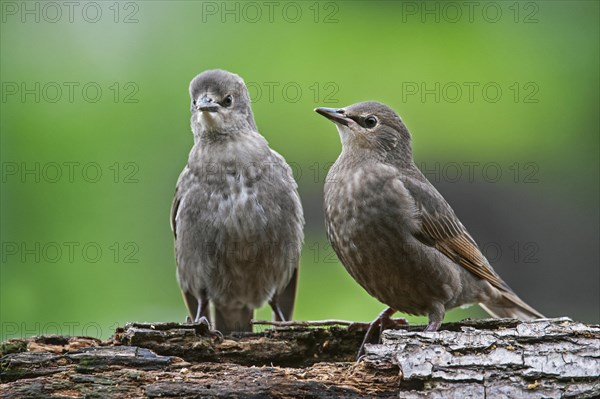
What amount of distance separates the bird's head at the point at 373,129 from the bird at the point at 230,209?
2.66ft

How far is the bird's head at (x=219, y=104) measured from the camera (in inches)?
279

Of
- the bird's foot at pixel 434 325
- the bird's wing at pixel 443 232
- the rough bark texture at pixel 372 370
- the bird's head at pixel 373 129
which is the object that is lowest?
the rough bark texture at pixel 372 370

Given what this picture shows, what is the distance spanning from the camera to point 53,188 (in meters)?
7.02

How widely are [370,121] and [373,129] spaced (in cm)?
7

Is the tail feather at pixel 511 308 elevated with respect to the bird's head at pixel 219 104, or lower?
lower

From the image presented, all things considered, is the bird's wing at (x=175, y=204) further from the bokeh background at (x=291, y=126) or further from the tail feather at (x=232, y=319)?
the tail feather at (x=232, y=319)

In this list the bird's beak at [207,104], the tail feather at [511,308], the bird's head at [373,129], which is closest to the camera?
the bird's head at [373,129]

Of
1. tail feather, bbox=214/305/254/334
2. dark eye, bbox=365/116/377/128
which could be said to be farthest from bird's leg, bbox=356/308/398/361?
tail feather, bbox=214/305/254/334

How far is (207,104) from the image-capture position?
707 centimetres

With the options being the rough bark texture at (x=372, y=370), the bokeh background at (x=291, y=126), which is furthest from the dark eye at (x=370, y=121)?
the rough bark texture at (x=372, y=370)

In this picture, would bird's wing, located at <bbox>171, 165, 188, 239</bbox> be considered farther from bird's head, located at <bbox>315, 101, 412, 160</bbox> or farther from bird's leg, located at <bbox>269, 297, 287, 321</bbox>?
bird's head, located at <bbox>315, 101, 412, 160</bbox>

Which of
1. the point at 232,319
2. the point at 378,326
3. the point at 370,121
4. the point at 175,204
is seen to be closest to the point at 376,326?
the point at 378,326

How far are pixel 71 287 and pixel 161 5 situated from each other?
8.21ft

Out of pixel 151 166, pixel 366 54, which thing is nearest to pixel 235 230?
pixel 151 166
